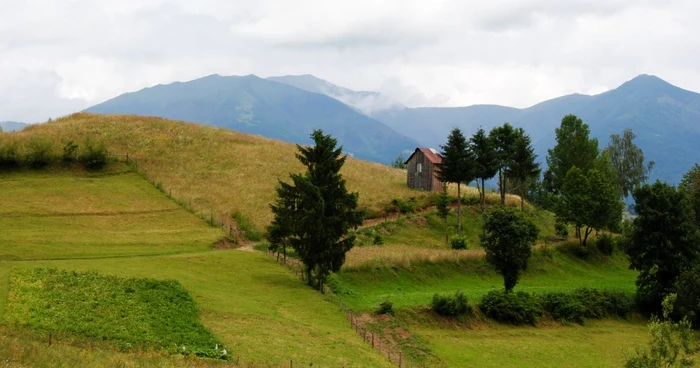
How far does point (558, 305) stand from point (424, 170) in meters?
38.2

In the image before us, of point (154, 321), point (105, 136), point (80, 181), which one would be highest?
point (105, 136)

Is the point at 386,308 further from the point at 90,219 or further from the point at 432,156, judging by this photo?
the point at 432,156

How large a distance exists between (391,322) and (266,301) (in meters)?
9.33

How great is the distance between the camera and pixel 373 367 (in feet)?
98.6

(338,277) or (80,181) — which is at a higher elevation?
(80,181)

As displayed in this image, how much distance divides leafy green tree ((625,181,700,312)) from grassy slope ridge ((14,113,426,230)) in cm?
3105

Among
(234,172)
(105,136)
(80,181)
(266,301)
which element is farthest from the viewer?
(105,136)

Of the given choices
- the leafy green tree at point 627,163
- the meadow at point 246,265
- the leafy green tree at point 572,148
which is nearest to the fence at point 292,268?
the meadow at point 246,265

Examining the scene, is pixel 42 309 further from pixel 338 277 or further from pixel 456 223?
pixel 456 223

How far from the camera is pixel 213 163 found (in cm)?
9031

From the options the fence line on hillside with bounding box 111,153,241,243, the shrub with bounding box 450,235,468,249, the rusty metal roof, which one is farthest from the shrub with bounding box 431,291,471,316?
the rusty metal roof

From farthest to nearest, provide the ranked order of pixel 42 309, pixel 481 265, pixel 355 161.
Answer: pixel 355 161 → pixel 481 265 → pixel 42 309

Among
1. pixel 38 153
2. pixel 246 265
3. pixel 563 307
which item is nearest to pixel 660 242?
pixel 563 307

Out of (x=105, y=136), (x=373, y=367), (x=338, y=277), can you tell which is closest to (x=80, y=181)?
(x=105, y=136)
